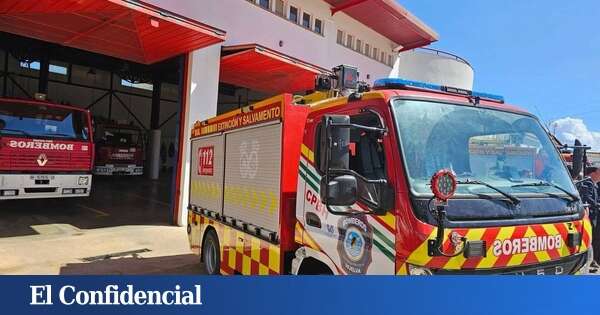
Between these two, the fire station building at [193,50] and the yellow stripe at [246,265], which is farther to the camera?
the fire station building at [193,50]

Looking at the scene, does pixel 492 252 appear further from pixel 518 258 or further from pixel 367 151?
pixel 367 151

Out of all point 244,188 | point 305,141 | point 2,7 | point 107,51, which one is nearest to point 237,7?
point 107,51

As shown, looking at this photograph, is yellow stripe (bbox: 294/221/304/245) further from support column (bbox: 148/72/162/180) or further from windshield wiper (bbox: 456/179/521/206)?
support column (bbox: 148/72/162/180)

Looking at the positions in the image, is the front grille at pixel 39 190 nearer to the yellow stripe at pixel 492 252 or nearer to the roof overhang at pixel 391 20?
the yellow stripe at pixel 492 252

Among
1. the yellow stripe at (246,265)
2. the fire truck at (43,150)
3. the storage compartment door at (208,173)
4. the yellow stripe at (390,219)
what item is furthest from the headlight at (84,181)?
the yellow stripe at (390,219)

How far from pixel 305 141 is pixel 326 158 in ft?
3.72

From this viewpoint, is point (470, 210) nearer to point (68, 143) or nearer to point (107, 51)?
point (68, 143)

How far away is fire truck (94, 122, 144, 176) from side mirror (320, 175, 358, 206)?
1825 centimetres

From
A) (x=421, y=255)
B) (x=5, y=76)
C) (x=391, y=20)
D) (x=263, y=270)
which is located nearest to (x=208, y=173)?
(x=263, y=270)

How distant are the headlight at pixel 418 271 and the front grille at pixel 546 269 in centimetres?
5

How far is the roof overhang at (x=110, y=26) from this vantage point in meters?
8.31

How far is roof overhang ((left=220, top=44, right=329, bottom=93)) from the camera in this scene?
11.2 m

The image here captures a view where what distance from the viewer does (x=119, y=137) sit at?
20.0 meters

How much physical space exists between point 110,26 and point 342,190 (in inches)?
326
